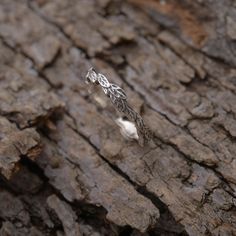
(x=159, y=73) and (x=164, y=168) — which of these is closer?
(x=164, y=168)

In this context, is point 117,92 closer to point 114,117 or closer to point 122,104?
point 122,104

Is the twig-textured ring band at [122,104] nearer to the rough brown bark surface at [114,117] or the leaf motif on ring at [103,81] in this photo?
the leaf motif on ring at [103,81]

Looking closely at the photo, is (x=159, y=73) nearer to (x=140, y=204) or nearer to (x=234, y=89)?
(x=234, y=89)

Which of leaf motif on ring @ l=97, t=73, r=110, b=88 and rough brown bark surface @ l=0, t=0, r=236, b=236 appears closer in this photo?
rough brown bark surface @ l=0, t=0, r=236, b=236

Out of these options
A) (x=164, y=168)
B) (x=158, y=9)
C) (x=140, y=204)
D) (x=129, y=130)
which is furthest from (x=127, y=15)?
(x=140, y=204)

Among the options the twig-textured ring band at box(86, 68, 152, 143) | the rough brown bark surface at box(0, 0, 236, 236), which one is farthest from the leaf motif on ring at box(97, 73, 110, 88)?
the rough brown bark surface at box(0, 0, 236, 236)

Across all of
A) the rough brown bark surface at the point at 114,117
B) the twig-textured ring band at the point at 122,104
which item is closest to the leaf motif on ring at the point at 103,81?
the twig-textured ring band at the point at 122,104

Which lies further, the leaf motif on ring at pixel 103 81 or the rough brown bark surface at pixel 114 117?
the leaf motif on ring at pixel 103 81

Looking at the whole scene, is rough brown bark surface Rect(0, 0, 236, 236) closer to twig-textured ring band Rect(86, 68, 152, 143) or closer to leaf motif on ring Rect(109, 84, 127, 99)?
twig-textured ring band Rect(86, 68, 152, 143)
